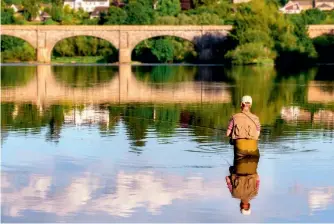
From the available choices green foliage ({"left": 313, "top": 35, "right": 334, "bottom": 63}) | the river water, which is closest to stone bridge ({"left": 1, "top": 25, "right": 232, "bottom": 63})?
green foliage ({"left": 313, "top": 35, "right": 334, "bottom": 63})

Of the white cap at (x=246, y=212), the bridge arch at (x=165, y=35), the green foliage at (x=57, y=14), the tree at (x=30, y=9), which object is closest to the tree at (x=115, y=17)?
the bridge arch at (x=165, y=35)

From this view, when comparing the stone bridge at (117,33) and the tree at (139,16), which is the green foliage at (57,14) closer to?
the tree at (139,16)

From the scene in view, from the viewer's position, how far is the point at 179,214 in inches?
476

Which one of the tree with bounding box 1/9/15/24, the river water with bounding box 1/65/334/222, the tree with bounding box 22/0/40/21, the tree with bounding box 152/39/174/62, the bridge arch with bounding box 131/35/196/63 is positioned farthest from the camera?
the tree with bounding box 22/0/40/21

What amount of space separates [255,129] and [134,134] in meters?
5.63

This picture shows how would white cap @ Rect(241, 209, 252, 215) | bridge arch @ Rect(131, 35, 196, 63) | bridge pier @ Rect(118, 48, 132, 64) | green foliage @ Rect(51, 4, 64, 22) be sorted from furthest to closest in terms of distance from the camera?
1. green foliage @ Rect(51, 4, 64, 22)
2. bridge arch @ Rect(131, 35, 196, 63)
3. bridge pier @ Rect(118, 48, 132, 64)
4. white cap @ Rect(241, 209, 252, 215)

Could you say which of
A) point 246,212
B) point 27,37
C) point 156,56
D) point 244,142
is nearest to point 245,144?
point 244,142

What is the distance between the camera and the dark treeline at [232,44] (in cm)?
8169

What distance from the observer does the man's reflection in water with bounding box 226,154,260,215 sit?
12938 millimetres

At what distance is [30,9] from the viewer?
158750mm

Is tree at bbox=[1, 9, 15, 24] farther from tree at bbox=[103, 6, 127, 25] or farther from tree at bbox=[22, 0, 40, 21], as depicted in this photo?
tree at bbox=[22, 0, 40, 21]

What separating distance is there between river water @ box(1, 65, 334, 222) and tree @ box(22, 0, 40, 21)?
130 meters

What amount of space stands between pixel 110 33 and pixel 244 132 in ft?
268

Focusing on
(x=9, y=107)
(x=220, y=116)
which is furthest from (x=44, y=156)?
(x=9, y=107)
